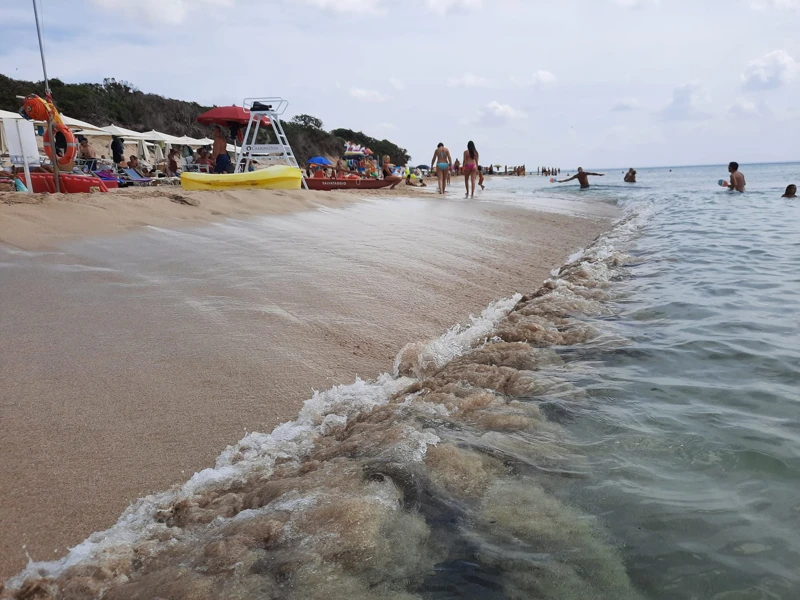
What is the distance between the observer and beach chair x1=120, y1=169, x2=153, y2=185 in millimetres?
14859

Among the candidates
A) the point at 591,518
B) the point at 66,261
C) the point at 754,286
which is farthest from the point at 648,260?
the point at 66,261

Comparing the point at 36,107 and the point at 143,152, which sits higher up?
the point at 143,152

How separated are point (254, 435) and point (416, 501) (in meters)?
0.88

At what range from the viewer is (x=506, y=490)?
74.7 inches

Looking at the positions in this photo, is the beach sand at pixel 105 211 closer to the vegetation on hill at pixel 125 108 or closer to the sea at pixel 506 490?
the sea at pixel 506 490

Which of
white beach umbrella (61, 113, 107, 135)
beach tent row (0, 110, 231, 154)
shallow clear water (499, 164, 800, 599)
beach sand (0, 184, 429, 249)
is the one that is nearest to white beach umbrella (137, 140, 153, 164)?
beach tent row (0, 110, 231, 154)

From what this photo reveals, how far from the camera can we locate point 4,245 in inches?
175

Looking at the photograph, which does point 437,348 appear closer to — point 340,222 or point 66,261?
point 66,261

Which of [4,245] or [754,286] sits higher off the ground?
[4,245]

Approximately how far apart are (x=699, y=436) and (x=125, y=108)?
41.3 m

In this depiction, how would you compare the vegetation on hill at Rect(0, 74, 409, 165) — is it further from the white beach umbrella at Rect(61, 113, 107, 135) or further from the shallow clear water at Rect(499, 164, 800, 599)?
the shallow clear water at Rect(499, 164, 800, 599)

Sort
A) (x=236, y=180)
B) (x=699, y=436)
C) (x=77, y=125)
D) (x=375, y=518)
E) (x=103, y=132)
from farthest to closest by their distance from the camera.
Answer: (x=103, y=132) < (x=77, y=125) < (x=236, y=180) < (x=699, y=436) < (x=375, y=518)

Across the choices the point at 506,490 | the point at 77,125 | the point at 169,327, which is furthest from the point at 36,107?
the point at 77,125

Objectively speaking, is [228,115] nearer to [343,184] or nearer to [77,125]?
[343,184]
